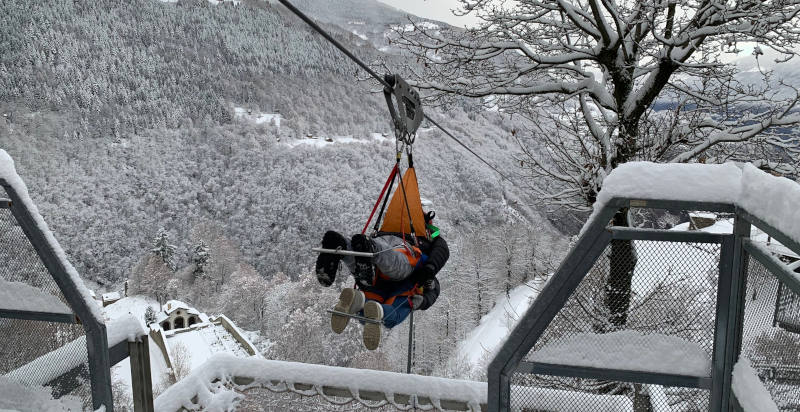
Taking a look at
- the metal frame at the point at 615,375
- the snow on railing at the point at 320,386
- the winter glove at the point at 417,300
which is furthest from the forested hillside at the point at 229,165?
the metal frame at the point at 615,375

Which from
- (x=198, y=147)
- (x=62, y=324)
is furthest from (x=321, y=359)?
(x=198, y=147)

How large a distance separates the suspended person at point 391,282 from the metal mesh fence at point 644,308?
163cm

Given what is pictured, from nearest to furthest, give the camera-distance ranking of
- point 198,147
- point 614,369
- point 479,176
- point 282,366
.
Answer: point 614,369 → point 282,366 → point 479,176 → point 198,147

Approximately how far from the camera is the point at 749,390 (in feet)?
3.83

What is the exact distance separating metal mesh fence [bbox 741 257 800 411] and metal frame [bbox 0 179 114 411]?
1.81m

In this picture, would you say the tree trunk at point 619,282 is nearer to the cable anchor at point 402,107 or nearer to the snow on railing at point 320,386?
the snow on railing at point 320,386

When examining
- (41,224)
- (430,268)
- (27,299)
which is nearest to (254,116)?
(430,268)

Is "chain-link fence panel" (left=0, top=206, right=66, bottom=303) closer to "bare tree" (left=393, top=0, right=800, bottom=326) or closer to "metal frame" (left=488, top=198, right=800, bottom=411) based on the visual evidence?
"metal frame" (left=488, top=198, right=800, bottom=411)

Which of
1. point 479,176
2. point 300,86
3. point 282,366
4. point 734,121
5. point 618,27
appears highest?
point 300,86

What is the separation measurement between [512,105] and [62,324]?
143 inches

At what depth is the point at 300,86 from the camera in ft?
282

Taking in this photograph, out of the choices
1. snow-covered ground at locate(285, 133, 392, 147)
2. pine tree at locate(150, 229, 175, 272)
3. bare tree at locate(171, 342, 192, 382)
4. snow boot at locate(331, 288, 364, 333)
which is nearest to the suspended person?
snow boot at locate(331, 288, 364, 333)

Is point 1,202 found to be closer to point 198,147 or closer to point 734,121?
point 734,121

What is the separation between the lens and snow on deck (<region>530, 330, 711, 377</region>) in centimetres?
134
